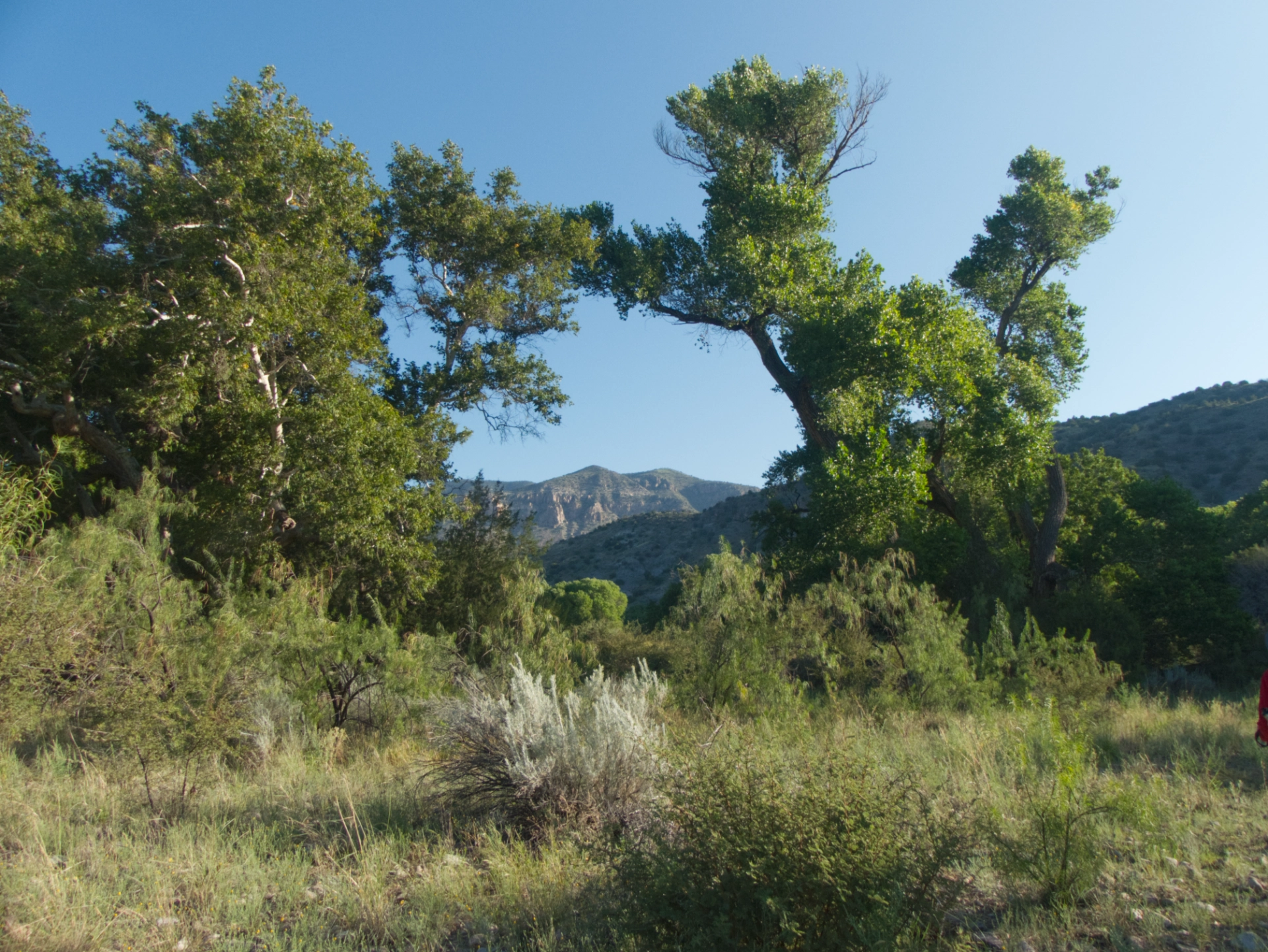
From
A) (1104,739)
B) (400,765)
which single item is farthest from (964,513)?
(400,765)

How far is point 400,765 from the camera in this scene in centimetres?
691

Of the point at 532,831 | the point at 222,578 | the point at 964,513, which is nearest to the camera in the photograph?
the point at 532,831

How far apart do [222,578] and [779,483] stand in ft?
32.9

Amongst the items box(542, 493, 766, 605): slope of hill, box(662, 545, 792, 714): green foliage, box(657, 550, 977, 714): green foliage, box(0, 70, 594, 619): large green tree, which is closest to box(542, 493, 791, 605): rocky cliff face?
box(542, 493, 766, 605): slope of hill

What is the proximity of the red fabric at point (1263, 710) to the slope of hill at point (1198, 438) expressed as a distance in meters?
29.7

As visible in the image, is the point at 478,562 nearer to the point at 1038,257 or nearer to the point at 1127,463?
the point at 1038,257

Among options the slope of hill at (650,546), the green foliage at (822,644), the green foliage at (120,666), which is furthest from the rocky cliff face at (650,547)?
the green foliage at (120,666)

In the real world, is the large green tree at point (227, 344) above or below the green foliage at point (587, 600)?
above

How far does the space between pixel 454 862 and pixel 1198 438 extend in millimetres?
44204

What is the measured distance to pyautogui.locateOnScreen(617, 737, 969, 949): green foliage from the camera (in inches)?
117

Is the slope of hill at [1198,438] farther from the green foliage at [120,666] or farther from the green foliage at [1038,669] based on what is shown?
the green foliage at [120,666]

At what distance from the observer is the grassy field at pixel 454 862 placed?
134 inches

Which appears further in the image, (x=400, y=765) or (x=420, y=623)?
(x=420, y=623)

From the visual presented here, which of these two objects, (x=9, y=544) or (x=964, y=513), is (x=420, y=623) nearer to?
(x=9, y=544)
